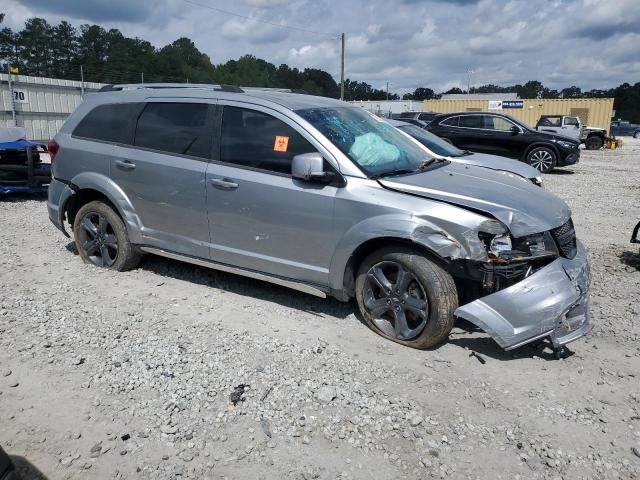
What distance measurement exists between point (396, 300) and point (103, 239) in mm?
3206

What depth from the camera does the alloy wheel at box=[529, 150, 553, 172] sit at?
595 inches

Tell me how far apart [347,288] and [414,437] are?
1.46 m

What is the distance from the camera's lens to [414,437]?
2900mm

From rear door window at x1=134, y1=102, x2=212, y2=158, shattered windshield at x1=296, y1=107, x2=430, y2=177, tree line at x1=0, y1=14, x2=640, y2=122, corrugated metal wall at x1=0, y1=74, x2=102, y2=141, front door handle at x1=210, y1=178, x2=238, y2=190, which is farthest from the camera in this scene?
tree line at x1=0, y1=14, x2=640, y2=122

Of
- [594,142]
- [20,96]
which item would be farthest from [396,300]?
[594,142]

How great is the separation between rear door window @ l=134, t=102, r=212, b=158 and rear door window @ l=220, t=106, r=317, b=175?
0.21m

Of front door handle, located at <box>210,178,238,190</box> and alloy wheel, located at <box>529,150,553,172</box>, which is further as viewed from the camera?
alloy wheel, located at <box>529,150,553,172</box>

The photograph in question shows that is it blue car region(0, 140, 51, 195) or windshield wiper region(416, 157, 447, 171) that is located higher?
windshield wiper region(416, 157, 447, 171)

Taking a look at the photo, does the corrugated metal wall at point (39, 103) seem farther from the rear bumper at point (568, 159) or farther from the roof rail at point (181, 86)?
the rear bumper at point (568, 159)

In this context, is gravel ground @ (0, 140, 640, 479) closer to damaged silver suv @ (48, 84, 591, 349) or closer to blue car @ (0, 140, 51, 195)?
damaged silver suv @ (48, 84, 591, 349)

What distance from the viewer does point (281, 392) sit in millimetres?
3281

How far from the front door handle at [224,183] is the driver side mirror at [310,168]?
2.08 ft

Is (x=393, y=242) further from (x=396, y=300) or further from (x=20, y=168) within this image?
(x=20, y=168)

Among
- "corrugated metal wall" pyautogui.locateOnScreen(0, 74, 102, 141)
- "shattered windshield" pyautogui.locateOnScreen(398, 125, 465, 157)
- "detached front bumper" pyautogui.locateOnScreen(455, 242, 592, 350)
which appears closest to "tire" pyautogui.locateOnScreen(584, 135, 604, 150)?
"shattered windshield" pyautogui.locateOnScreen(398, 125, 465, 157)
